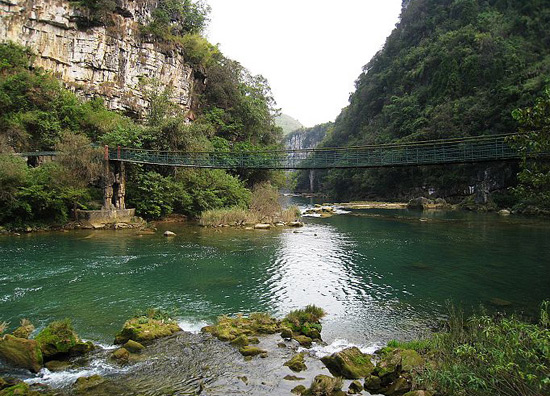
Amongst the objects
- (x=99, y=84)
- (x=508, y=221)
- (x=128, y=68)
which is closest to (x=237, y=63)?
(x=128, y=68)

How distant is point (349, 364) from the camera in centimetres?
629

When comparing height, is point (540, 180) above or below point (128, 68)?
below

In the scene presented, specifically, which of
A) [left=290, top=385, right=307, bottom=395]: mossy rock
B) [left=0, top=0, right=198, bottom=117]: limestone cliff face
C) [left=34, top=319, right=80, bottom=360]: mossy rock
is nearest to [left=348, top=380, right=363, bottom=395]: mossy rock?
[left=290, top=385, right=307, bottom=395]: mossy rock

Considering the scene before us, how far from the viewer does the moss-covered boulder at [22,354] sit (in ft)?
20.5

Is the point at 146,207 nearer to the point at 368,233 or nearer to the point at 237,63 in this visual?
the point at 368,233

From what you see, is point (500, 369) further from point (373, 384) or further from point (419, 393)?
point (373, 384)

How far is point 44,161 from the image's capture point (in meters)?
24.5

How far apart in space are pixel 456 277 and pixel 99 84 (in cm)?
3254

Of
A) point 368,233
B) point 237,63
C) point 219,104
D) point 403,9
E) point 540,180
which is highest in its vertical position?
point 403,9

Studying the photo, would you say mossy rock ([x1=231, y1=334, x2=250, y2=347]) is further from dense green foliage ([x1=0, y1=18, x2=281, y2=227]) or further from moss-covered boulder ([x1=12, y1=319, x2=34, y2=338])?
dense green foliage ([x1=0, y1=18, x2=281, y2=227])

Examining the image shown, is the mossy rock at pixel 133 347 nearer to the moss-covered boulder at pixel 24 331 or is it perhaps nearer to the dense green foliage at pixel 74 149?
the moss-covered boulder at pixel 24 331

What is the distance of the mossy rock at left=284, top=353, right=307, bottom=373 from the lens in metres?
A: 6.45

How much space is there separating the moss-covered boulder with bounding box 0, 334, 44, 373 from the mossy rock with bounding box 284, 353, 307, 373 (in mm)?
4067

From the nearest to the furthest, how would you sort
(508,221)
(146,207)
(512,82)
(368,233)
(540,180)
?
(540,180), (368,233), (146,207), (508,221), (512,82)
